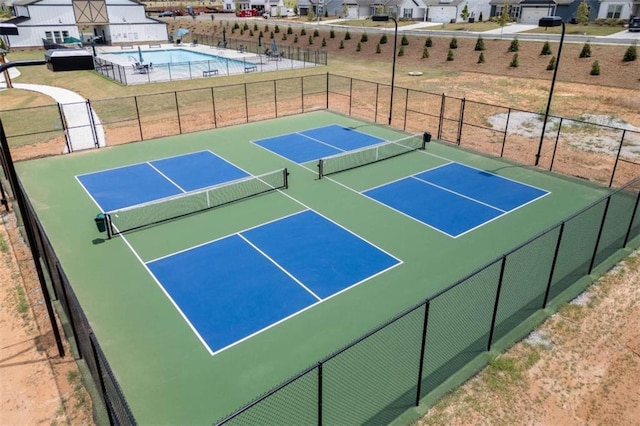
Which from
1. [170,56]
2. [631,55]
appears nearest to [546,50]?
[631,55]

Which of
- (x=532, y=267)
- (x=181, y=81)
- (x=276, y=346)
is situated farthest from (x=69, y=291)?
(x=181, y=81)

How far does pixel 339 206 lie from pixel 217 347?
8040 mm

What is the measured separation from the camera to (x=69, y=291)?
8.41 metres

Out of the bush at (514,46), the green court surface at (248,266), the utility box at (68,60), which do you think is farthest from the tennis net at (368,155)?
the bush at (514,46)

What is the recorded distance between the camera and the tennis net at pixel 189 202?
49.5 ft

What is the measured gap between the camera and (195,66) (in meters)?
49.0

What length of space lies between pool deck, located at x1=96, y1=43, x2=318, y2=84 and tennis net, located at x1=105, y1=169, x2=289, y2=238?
2692 cm

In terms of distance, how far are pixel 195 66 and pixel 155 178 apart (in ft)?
111

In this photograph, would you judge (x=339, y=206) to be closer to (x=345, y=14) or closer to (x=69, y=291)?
(x=69, y=291)

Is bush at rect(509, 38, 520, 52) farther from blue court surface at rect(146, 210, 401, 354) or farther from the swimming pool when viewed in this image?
blue court surface at rect(146, 210, 401, 354)

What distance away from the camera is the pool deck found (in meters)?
42.7

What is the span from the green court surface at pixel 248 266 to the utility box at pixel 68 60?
226 inches

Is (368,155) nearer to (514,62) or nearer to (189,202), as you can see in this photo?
(189,202)

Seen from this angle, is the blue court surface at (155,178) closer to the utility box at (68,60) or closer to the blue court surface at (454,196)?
the blue court surface at (454,196)
